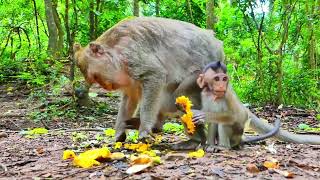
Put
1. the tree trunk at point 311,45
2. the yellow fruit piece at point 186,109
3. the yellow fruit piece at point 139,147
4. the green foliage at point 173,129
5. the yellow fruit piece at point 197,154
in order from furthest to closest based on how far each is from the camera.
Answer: the tree trunk at point 311,45 → the green foliage at point 173,129 → the yellow fruit piece at point 139,147 → the yellow fruit piece at point 186,109 → the yellow fruit piece at point 197,154

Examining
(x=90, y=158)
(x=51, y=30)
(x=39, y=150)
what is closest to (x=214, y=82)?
(x=90, y=158)

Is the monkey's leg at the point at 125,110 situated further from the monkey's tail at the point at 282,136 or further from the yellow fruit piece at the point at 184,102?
the monkey's tail at the point at 282,136

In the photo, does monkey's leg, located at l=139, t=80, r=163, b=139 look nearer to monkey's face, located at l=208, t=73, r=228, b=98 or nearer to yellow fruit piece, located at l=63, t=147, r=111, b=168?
monkey's face, located at l=208, t=73, r=228, b=98

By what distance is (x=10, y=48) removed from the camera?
50.1 feet

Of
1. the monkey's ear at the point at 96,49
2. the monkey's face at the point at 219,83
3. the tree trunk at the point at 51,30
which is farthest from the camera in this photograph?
Result: the tree trunk at the point at 51,30

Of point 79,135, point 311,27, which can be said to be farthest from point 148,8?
point 79,135

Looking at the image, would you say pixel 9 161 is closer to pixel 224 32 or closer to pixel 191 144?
pixel 191 144

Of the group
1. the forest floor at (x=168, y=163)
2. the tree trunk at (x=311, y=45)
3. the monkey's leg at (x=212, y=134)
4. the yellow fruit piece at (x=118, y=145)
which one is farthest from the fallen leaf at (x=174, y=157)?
the tree trunk at (x=311, y=45)

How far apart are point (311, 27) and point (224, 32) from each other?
414cm

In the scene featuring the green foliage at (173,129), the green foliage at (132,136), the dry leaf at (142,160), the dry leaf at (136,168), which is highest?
the dry leaf at (142,160)

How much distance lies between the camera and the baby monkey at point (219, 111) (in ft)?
15.0

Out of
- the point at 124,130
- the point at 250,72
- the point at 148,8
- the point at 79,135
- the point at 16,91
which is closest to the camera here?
the point at 124,130

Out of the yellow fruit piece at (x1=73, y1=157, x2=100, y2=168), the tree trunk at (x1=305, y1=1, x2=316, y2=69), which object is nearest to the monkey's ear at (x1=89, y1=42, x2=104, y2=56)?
the yellow fruit piece at (x1=73, y1=157, x2=100, y2=168)

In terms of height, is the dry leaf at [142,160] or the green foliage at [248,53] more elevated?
the green foliage at [248,53]
